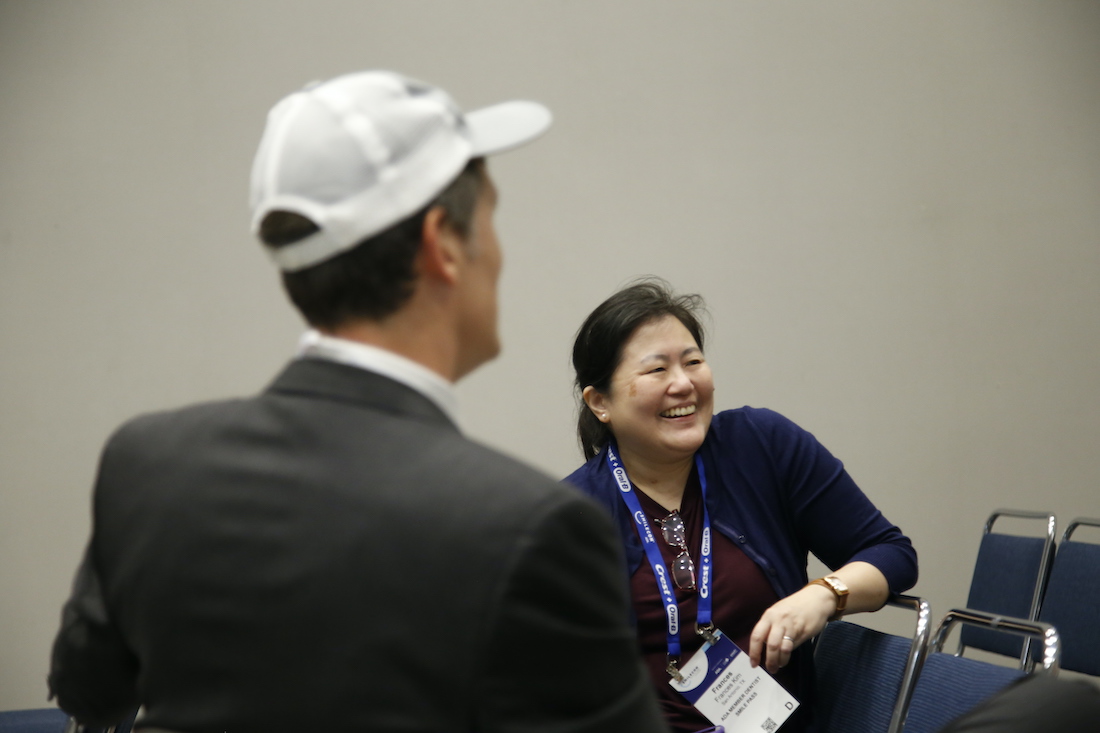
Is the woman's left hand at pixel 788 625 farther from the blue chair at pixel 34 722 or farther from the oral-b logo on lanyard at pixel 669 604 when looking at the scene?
the blue chair at pixel 34 722

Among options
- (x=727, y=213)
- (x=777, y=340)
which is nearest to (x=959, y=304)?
(x=777, y=340)

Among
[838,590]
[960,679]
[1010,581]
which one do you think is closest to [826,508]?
[838,590]

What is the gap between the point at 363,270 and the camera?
82 cm

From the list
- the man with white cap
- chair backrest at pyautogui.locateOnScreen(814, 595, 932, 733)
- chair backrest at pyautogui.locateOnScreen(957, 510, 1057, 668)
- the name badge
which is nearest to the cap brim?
the man with white cap

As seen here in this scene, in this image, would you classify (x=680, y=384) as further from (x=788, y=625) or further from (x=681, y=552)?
(x=788, y=625)

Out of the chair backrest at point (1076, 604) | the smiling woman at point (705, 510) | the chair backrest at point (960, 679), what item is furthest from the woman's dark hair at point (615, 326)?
the chair backrest at point (1076, 604)

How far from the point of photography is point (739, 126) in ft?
13.1

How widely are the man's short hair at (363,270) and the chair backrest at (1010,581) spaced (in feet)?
8.09

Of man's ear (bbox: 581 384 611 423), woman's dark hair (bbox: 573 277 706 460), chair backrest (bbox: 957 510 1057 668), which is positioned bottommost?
chair backrest (bbox: 957 510 1057 668)

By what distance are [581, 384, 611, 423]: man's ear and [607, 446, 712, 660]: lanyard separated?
153mm

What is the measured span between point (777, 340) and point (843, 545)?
1988 millimetres

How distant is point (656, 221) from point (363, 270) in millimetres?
3203

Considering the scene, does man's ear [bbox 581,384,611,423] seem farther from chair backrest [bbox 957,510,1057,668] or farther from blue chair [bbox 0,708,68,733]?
blue chair [bbox 0,708,68,733]

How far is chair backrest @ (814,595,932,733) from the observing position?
1.64 metres
